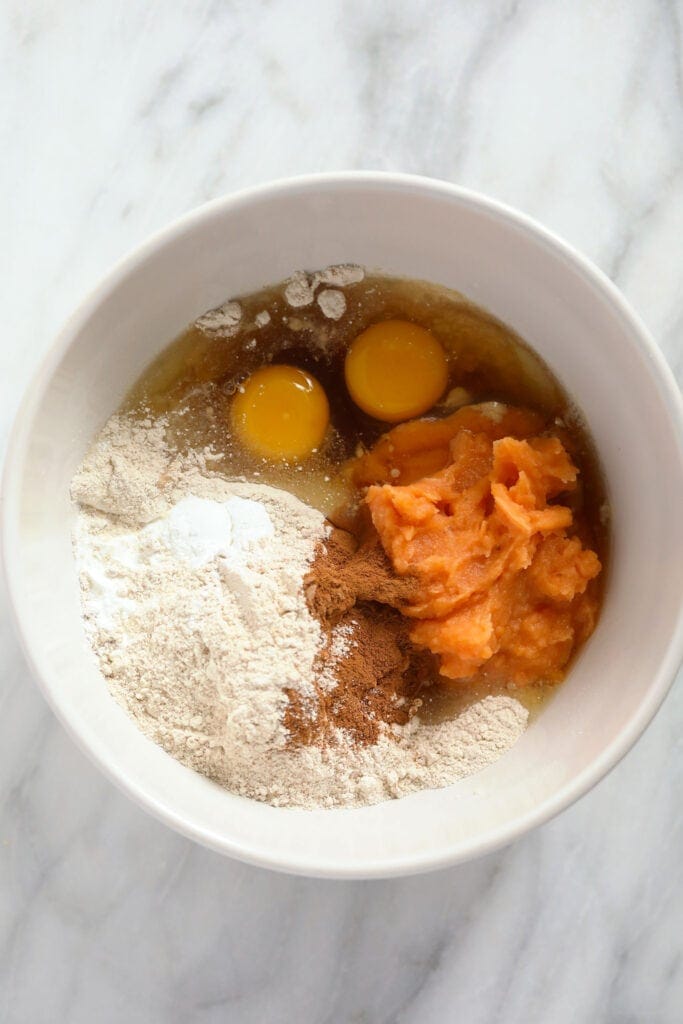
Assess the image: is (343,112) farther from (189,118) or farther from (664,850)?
(664,850)

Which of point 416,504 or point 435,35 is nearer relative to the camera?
point 416,504

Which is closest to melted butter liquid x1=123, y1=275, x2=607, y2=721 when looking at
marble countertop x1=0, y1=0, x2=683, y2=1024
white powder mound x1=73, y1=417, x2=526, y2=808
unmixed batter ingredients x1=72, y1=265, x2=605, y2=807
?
unmixed batter ingredients x1=72, y1=265, x2=605, y2=807

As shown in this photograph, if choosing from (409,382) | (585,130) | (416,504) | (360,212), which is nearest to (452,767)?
(416,504)

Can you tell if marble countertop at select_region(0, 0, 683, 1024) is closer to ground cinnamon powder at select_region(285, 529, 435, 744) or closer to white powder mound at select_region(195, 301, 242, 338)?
white powder mound at select_region(195, 301, 242, 338)

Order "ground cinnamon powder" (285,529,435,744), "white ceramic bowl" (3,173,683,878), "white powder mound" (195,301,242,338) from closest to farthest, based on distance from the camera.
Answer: "white ceramic bowl" (3,173,683,878) → "ground cinnamon powder" (285,529,435,744) → "white powder mound" (195,301,242,338)

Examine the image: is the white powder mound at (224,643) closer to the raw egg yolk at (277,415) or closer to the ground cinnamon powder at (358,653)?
the ground cinnamon powder at (358,653)

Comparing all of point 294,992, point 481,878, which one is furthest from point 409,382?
point 294,992

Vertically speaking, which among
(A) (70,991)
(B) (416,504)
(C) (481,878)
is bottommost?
(A) (70,991)

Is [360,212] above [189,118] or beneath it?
above
